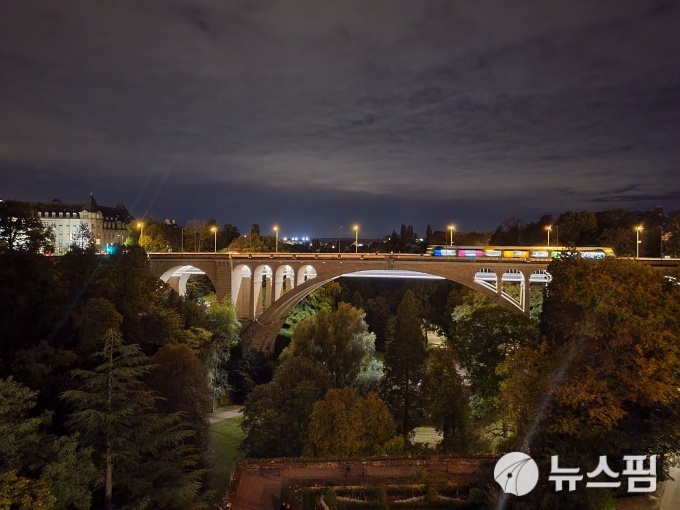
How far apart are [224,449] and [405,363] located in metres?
10.1

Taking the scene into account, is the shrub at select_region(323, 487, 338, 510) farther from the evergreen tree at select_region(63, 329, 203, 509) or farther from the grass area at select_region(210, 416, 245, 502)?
the grass area at select_region(210, 416, 245, 502)

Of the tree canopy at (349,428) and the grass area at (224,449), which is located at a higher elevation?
the tree canopy at (349,428)

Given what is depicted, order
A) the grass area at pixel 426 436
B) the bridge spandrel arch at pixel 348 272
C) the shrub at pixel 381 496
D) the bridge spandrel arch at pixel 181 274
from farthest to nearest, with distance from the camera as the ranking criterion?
1. the bridge spandrel arch at pixel 181 274
2. the bridge spandrel arch at pixel 348 272
3. the grass area at pixel 426 436
4. the shrub at pixel 381 496

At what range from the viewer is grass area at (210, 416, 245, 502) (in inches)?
813

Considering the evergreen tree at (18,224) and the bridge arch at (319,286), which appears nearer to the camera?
the evergreen tree at (18,224)

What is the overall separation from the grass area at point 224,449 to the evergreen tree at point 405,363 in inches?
327

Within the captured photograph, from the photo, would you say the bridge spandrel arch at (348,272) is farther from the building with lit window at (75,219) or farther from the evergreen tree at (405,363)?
the building with lit window at (75,219)

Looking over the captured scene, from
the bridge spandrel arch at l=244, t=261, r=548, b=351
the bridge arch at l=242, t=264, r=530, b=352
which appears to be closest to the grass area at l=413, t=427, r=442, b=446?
the bridge spandrel arch at l=244, t=261, r=548, b=351

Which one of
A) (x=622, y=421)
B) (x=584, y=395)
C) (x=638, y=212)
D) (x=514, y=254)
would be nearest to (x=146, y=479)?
(x=584, y=395)

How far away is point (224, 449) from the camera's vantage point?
25.1m

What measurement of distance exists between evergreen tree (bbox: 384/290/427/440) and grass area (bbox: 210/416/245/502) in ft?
27.2

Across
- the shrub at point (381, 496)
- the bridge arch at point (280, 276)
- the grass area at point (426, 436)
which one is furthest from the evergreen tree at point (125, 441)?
the bridge arch at point (280, 276)

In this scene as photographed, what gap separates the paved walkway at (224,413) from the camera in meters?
29.6

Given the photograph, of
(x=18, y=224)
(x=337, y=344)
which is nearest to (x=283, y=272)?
(x=337, y=344)
